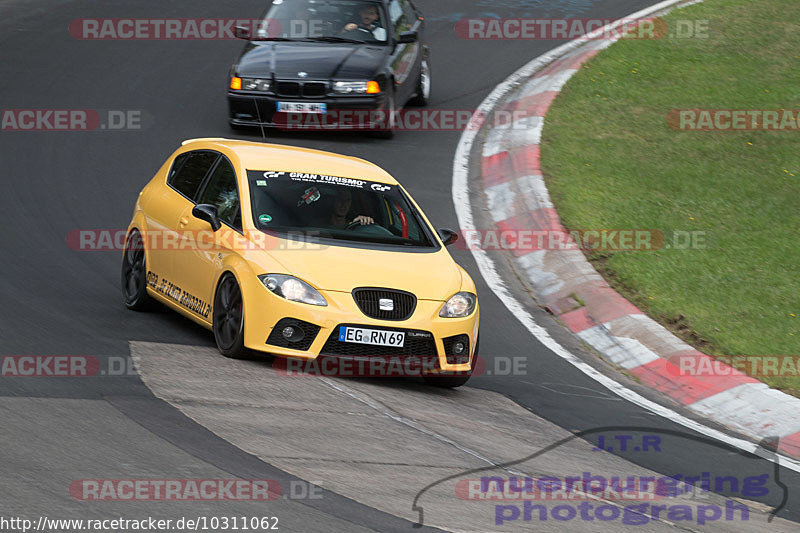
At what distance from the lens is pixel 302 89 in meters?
15.1

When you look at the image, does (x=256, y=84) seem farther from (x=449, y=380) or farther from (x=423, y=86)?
(x=449, y=380)

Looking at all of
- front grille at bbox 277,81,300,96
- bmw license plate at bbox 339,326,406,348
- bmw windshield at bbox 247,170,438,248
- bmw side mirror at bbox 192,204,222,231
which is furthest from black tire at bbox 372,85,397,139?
bmw license plate at bbox 339,326,406,348

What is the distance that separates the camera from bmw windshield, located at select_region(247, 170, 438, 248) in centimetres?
887

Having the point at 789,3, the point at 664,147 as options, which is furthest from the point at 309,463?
the point at 789,3

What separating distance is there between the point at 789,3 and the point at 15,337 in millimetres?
16609

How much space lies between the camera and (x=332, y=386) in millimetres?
7977

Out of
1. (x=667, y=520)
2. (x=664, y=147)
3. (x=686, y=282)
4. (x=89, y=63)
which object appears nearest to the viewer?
(x=667, y=520)

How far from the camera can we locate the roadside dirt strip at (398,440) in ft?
20.2

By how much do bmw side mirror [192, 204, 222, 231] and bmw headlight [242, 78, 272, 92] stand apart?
6.35m

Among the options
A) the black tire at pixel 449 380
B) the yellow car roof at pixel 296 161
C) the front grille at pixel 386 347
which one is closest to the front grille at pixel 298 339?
the front grille at pixel 386 347

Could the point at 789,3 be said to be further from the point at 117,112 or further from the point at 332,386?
the point at 332,386

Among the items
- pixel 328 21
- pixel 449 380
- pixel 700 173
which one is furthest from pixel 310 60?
pixel 449 380

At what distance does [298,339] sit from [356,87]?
25.1 ft

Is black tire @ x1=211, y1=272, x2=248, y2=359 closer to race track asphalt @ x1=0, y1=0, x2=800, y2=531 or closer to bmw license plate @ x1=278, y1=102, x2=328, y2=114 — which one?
race track asphalt @ x1=0, y1=0, x2=800, y2=531
